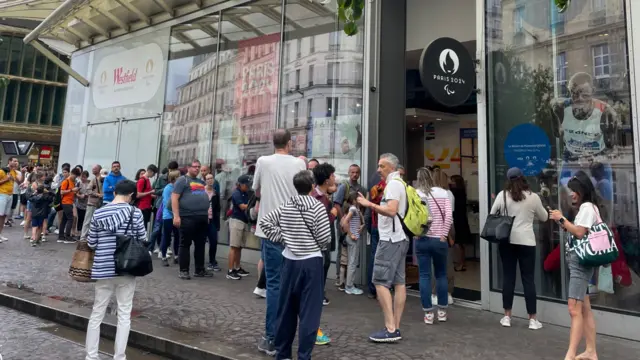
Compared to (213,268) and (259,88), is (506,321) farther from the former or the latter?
(259,88)

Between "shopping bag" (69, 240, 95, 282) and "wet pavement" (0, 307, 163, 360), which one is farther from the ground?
"shopping bag" (69, 240, 95, 282)

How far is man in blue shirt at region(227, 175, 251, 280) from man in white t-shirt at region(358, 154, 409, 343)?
3372 millimetres

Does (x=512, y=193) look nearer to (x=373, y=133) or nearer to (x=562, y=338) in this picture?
(x=562, y=338)

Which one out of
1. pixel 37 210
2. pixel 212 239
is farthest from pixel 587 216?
pixel 37 210

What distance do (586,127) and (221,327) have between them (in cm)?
513

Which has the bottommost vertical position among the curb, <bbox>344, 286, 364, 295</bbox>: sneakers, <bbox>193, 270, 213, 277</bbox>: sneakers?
the curb

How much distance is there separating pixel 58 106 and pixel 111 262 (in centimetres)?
3948

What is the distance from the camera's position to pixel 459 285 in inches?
299

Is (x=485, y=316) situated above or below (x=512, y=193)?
below

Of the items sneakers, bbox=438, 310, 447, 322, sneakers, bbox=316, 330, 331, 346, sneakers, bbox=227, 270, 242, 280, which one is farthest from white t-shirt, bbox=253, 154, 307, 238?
sneakers, bbox=227, 270, 242, 280

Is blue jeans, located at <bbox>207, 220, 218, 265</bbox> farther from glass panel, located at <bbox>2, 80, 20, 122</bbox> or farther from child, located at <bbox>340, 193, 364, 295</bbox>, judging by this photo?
glass panel, located at <bbox>2, 80, 20, 122</bbox>

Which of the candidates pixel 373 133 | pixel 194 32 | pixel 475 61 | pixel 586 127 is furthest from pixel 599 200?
pixel 194 32

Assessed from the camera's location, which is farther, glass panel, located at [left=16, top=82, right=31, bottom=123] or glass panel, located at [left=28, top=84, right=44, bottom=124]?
glass panel, located at [left=28, top=84, right=44, bottom=124]

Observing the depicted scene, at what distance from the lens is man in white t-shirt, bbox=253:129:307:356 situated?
405 cm
